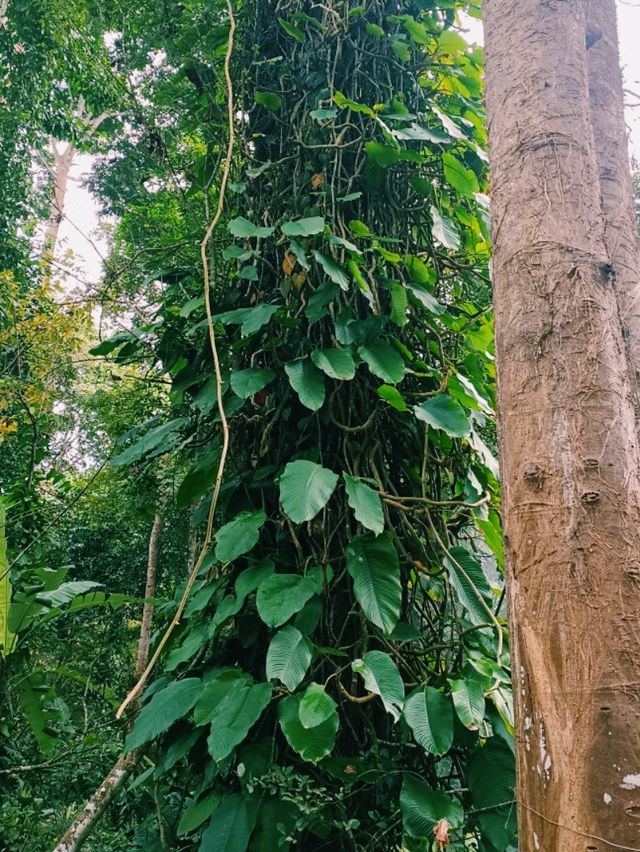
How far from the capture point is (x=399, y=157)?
183 centimetres

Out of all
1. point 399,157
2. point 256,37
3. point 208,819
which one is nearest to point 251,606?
point 208,819

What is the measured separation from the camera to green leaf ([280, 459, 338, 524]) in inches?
52.6

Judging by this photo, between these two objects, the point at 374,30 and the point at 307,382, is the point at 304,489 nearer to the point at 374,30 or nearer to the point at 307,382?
the point at 307,382

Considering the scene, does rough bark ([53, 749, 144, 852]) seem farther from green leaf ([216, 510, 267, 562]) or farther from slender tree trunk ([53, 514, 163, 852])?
green leaf ([216, 510, 267, 562])

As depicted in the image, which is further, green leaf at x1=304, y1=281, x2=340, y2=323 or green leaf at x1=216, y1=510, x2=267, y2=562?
green leaf at x1=304, y1=281, x2=340, y2=323

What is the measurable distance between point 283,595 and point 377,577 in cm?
22

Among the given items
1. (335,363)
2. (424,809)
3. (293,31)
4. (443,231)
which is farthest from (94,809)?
(293,31)

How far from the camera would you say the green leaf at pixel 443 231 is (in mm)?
1848

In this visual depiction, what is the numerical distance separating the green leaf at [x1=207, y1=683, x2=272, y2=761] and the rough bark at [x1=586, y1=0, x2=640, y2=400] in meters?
1.01

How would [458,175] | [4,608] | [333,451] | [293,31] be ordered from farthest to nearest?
[4,608] < [293,31] < [458,175] < [333,451]

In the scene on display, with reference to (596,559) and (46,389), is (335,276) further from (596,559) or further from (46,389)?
(46,389)

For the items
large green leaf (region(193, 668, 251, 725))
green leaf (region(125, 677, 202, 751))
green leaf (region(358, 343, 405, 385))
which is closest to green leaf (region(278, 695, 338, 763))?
large green leaf (region(193, 668, 251, 725))

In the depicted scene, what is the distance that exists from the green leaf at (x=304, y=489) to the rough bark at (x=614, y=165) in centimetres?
69

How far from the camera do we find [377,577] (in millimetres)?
1403
